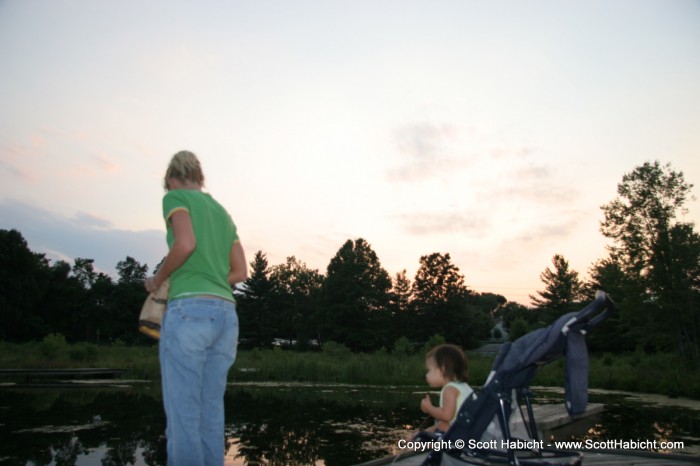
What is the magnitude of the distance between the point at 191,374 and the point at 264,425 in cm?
799

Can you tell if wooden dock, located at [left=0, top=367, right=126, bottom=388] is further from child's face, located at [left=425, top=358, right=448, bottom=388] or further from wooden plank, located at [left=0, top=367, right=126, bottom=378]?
child's face, located at [left=425, top=358, right=448, bottom=388]

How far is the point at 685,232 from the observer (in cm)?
2723

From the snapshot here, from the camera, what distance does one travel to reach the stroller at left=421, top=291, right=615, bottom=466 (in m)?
2.82

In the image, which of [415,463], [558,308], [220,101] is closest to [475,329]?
[558,308]

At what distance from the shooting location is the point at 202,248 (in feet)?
7.73

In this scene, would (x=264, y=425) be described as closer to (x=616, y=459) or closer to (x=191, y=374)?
(x=616, y=459)

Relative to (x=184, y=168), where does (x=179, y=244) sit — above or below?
below

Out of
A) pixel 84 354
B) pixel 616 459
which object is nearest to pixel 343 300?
pixel 84 354

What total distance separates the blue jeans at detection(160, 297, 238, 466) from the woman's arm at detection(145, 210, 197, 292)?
147mm

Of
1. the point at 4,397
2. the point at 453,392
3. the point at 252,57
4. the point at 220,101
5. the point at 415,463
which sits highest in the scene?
the point at 252,57

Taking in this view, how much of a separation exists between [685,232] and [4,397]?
1172 inches

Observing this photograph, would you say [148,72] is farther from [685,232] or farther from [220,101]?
[685,232]

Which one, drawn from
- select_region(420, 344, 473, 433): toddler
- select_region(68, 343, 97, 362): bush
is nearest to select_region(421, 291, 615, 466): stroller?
select_region(420, 344, 473, 433): toddler

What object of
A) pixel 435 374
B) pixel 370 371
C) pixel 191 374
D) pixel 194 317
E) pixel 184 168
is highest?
pixel 184 168
